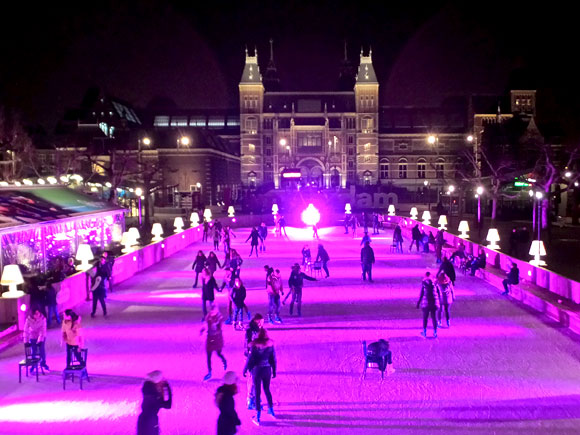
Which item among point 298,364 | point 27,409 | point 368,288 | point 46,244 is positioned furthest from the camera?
point 46,244

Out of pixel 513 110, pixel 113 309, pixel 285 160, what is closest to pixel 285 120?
pixel 285 160

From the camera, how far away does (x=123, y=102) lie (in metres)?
87.8

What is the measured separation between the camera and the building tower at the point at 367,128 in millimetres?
83812

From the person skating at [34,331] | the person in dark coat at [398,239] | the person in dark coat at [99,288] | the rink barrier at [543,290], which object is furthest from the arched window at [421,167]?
the person skating at [34,331]

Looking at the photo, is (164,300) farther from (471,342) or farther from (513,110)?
(513,110)

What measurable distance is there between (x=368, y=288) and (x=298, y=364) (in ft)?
26.5

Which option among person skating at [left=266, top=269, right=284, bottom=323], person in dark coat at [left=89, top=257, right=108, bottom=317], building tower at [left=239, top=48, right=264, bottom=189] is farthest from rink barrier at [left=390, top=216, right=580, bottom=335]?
building tower at [left=239, top=48, right=264, bottom=189]

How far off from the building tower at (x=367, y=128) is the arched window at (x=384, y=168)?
1465 mm

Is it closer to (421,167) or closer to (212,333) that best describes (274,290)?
(212,333)

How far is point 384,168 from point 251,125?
61.7 feet

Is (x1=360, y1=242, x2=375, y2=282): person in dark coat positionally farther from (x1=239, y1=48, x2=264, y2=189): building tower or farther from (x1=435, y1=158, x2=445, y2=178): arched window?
(x1=435, y1=158, x2=445, y2=178): arched window

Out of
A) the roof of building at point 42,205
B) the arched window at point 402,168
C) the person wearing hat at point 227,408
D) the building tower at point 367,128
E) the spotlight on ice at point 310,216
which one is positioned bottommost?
the person wearing hat at point 227,408

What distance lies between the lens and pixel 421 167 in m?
85.0

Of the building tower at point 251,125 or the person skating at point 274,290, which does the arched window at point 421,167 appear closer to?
the building tower at point 251,125
